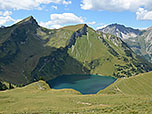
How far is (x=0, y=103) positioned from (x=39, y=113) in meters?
26.7

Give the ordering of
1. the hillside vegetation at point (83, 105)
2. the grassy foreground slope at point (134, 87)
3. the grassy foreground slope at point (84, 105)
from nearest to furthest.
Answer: the grassy foreground slope at point (84, 105)
the hillside vegetation at point (83, 105)
the grassy foreground slope at point (134, 87)

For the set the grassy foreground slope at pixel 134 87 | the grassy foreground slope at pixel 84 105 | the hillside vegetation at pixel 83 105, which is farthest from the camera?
the grassy foreground slope at pixel 134 87

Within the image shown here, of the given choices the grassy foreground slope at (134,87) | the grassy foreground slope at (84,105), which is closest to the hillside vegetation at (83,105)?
the grassy foreground slope at (84,105)

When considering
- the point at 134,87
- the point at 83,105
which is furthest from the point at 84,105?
the point at 134,87

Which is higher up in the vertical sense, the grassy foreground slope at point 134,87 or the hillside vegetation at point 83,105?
the hillside vegetation at point 83,105

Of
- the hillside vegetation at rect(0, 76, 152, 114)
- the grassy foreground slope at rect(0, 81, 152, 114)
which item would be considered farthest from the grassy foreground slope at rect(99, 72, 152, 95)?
the grassy foreground slope at rect(0, 81, 152, 114)

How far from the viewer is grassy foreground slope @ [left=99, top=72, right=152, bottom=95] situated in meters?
109

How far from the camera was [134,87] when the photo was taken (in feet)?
380

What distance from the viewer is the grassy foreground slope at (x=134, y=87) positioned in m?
109

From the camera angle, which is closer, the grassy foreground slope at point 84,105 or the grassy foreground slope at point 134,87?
the grassy foreground slope at point 84,105

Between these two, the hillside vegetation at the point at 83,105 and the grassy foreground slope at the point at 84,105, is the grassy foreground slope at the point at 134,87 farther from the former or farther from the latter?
the grassy foreground slope at the point at 84,105

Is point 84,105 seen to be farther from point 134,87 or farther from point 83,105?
point 134,87

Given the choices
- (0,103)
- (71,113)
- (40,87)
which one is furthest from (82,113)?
(40,87)

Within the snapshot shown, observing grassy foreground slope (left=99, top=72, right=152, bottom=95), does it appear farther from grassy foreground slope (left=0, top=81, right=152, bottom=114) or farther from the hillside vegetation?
grassy foreground slope (left=0, top=81, right=152, bottom=114)
